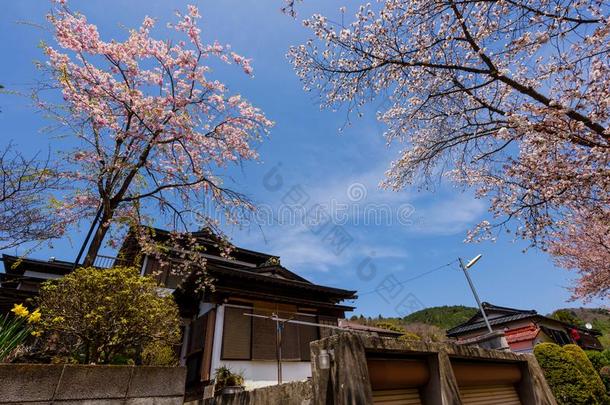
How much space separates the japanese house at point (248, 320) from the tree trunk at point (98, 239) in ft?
4.27

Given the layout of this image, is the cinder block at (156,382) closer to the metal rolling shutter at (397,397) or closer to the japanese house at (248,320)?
the metal rolling shutter at (397,397)

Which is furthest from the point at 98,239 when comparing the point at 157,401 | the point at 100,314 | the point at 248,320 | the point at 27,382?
the point at 248,320

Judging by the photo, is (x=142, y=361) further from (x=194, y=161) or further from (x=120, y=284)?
(x=194, y=161)

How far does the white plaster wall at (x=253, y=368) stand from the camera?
9492 mm

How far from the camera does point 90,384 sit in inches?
158

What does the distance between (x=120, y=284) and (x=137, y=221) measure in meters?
4.79

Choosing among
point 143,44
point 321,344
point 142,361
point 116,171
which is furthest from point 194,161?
point 321,344

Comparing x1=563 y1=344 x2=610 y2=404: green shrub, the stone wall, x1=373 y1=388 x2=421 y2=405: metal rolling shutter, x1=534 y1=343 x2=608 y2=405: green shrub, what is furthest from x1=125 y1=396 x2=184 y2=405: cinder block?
x1=563 y1=344 x2=610 y2=404: green shrub

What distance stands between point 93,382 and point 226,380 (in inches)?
199

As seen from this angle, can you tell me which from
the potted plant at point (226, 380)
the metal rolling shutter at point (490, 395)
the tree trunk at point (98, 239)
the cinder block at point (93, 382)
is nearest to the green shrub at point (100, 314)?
the cinder block at point (93, 382)

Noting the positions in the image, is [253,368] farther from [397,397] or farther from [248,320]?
[397,397]

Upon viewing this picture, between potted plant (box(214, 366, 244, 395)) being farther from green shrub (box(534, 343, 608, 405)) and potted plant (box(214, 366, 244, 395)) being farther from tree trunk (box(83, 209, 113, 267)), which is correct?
green shrub (box(534, 343, 608, 405))

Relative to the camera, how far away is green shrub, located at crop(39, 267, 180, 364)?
464cm

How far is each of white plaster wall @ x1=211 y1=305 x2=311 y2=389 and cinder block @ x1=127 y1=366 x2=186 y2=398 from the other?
5.21 m
